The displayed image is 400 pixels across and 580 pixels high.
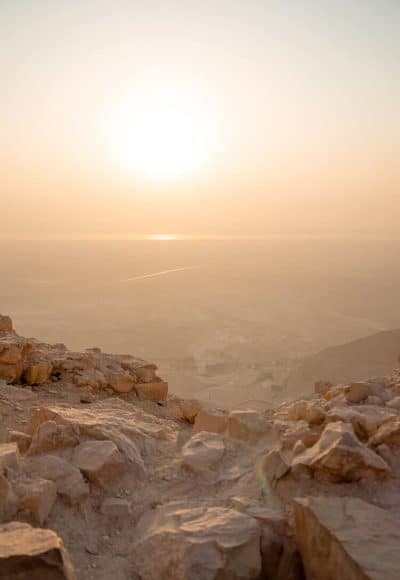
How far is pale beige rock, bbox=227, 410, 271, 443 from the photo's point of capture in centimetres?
477

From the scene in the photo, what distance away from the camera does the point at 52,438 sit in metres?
4.25

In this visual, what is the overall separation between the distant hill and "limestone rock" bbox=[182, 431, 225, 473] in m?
25.6

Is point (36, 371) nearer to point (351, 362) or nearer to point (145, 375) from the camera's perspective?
point (145, 375)

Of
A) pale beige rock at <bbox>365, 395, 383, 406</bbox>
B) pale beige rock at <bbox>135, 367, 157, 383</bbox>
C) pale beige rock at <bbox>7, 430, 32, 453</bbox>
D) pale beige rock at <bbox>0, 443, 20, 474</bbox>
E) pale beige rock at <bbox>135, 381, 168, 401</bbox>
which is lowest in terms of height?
pale beige rock at <bbox>135, 381, 168, 401</bbox>

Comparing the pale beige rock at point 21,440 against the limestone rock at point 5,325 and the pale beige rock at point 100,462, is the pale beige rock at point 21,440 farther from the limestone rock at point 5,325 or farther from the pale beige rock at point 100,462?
the limestone rock at point 5,325

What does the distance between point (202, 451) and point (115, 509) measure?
1.12m

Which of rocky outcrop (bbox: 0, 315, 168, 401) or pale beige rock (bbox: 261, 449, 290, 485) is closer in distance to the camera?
pale beige rock (bbox: 261, 449, 290, 485)

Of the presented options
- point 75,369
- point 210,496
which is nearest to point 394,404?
point 210,496

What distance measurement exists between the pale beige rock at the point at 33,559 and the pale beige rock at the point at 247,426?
2.52 meters

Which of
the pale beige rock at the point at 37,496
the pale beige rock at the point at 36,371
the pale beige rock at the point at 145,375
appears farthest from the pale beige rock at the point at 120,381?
the pale beige rock at the point at 37,496

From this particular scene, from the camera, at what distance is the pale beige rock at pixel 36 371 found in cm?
770

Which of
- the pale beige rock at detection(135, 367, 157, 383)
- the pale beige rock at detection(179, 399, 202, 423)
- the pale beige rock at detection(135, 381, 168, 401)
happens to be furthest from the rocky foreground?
the pale beige rock at detection(135, 367, 157, 383)

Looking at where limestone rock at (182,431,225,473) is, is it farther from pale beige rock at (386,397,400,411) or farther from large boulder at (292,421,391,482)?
pale beige rock at (386,397,400,411)

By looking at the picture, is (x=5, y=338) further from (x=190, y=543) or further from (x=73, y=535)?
(x=190, y=543)
